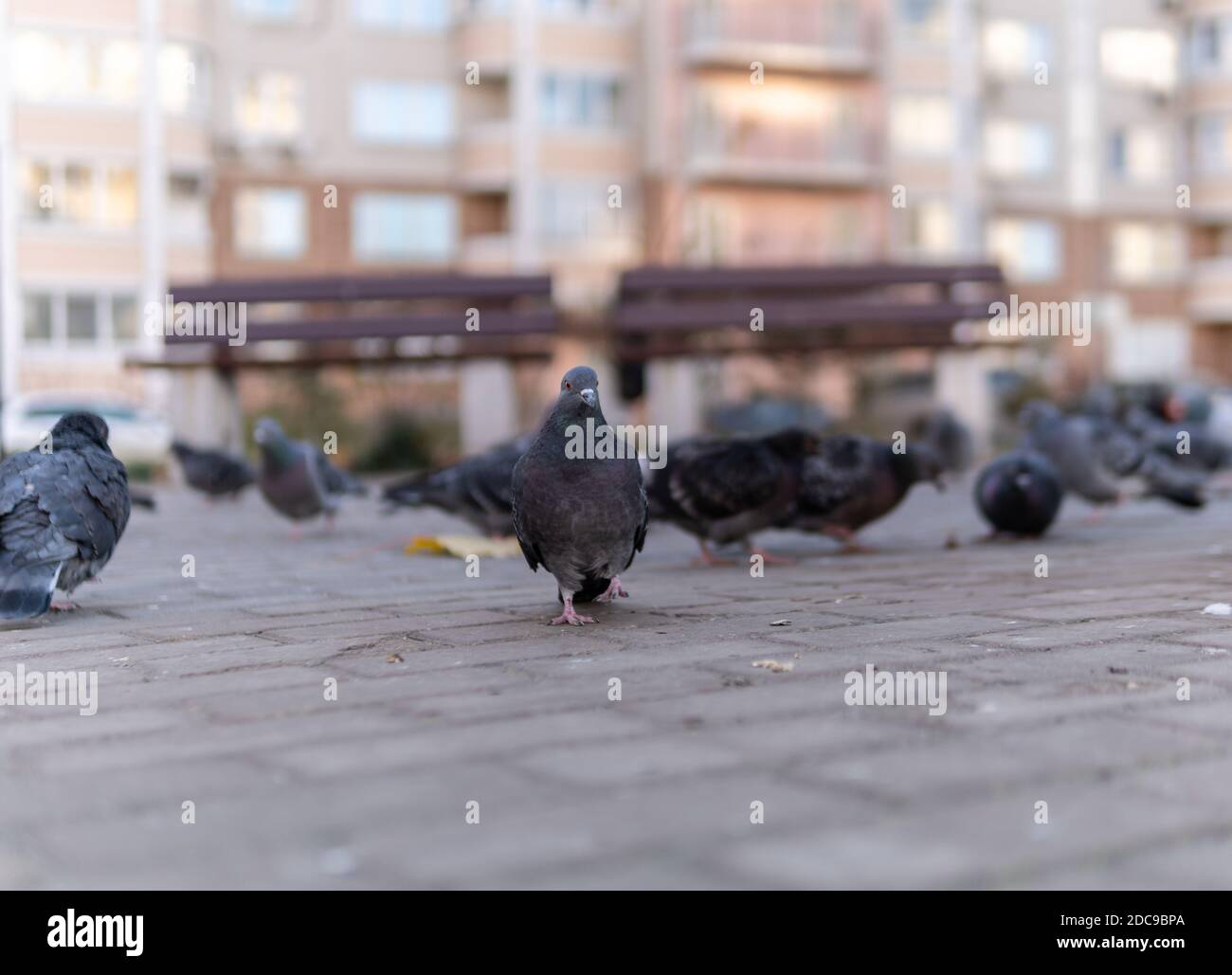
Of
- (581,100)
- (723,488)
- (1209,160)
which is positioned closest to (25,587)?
(723,488)

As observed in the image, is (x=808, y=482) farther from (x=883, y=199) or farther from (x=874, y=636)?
(x=883, y=199)

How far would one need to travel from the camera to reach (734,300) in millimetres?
18062

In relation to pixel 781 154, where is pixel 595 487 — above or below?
below

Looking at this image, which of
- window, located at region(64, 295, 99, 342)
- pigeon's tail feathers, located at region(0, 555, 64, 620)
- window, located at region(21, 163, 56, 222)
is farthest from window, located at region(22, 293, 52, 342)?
pigeon's tail feathers, located at region(0, 555, 64, 620)

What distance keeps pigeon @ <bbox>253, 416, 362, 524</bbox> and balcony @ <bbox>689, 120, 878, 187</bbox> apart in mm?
23823

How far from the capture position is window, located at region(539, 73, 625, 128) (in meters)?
33.2

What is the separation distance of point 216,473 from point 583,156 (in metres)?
21.3

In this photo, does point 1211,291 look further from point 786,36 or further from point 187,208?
point 187,208

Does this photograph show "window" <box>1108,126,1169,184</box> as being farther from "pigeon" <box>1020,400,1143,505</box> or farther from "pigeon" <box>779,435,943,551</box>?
"pigeon" <box>779,435,943,551</box>

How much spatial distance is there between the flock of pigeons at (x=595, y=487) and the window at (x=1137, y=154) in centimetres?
2783

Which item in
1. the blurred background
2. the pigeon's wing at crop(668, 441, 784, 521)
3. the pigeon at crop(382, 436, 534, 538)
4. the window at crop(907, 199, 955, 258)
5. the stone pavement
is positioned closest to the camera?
the stone pavement

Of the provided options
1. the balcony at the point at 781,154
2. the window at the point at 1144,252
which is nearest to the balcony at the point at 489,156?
the balcony at the point at 781,154

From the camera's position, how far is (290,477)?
10438mm
